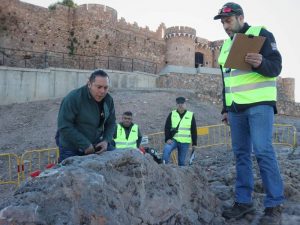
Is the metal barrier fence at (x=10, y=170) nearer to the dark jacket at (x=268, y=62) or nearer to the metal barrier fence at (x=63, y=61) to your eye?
the dark jacket at (x=268, y=62)

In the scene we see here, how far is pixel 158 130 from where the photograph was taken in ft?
45.6

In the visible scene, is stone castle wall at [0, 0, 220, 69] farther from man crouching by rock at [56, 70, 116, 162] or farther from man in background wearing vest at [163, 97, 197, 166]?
man crouching by rock at [56, 70, 116, 162]

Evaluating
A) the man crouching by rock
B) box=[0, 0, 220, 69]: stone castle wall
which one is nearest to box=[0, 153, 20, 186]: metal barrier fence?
the man crouching by rock

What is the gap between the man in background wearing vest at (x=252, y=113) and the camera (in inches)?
129

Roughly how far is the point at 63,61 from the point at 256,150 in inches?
906

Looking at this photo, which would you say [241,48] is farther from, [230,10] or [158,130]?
[158,130]

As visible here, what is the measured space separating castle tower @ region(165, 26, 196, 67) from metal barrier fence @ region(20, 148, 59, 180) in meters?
23.8

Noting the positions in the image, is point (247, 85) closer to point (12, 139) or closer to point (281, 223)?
point (281, 223)

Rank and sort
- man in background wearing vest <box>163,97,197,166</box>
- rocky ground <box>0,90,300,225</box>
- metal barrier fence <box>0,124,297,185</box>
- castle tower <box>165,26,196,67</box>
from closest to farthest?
rocky ground <box>0,90,300,225</box>
man in background wearing vest <box>163,97,197,166</box>
metal barrier fence <box>0,124,297,185</box>
castle tower <box>165,26,196,67</box>

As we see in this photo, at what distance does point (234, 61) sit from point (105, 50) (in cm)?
2523

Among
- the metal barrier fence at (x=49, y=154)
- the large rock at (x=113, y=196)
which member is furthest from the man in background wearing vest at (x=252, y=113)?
the metal barrier fence at (x=49, y=154)

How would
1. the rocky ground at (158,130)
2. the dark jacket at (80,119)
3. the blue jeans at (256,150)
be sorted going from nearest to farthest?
1. the blue jeans at (256,150)
2. the dark jacket at (80,119)
3. the rocky ground at (158,130)

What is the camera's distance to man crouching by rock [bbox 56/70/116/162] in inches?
138

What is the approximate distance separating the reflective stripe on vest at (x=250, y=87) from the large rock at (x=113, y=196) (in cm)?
90
